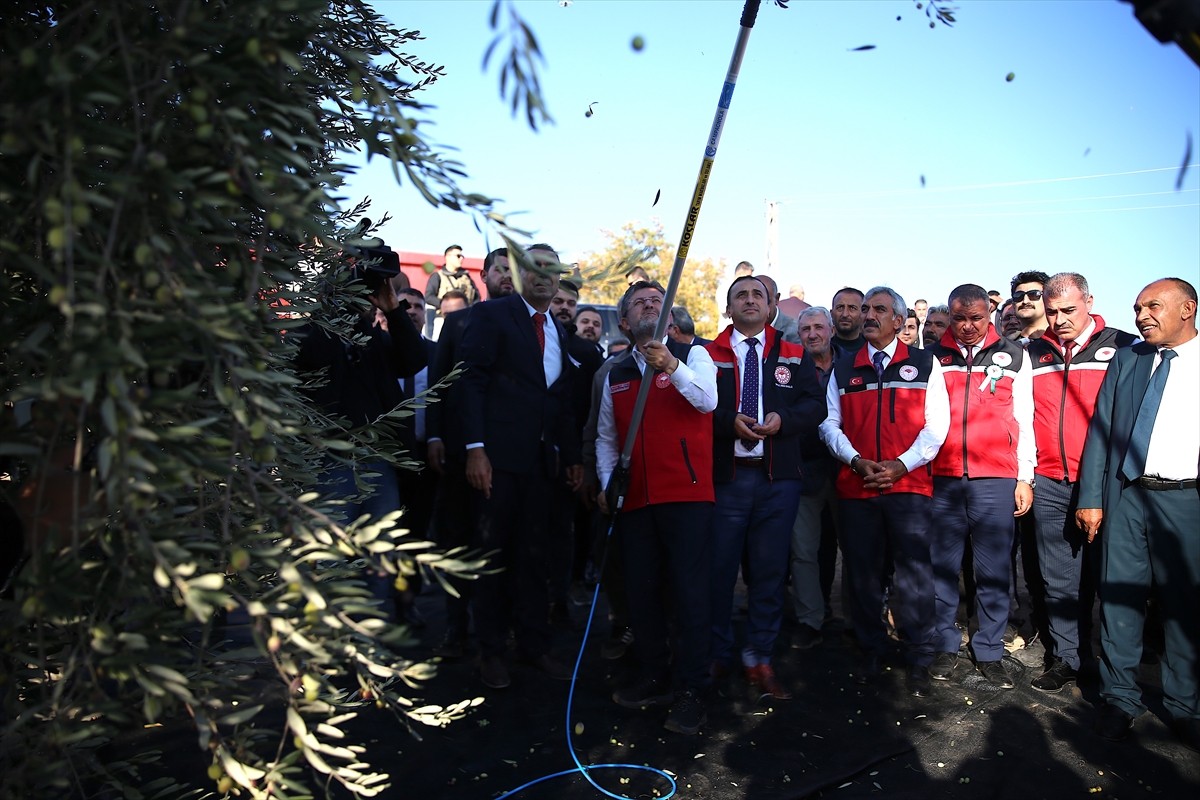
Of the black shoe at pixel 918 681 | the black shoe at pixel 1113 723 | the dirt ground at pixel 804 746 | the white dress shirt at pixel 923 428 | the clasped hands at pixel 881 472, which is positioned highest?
the white dress shirt at pixel 923 428

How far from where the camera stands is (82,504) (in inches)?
74.0

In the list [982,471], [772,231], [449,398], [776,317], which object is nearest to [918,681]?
[982,471]

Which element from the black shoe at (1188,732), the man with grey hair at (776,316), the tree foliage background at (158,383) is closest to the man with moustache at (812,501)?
the man with grey hair at (776,316)

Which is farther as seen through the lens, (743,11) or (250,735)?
(743,11)

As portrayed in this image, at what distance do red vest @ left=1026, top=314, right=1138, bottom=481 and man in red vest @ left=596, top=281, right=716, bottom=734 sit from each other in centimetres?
239

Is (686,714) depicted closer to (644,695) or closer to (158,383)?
(644,695)

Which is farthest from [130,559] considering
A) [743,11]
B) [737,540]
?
[737,540]

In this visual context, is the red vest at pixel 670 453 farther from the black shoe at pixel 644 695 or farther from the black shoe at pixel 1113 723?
the black shoe at pixel 1113 723

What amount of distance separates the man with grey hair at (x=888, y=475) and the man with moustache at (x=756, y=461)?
0.41 m

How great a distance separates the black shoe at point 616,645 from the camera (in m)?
6.16

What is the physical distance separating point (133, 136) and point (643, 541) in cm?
394

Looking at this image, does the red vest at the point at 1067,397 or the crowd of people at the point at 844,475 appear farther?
the red vest at the point at 1067,397

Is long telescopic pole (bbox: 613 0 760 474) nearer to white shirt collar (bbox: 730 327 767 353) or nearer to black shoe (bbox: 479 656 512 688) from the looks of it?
white shirt collar (bbox: 730 327 767 353)

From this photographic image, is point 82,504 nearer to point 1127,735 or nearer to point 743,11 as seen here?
point 743,11
